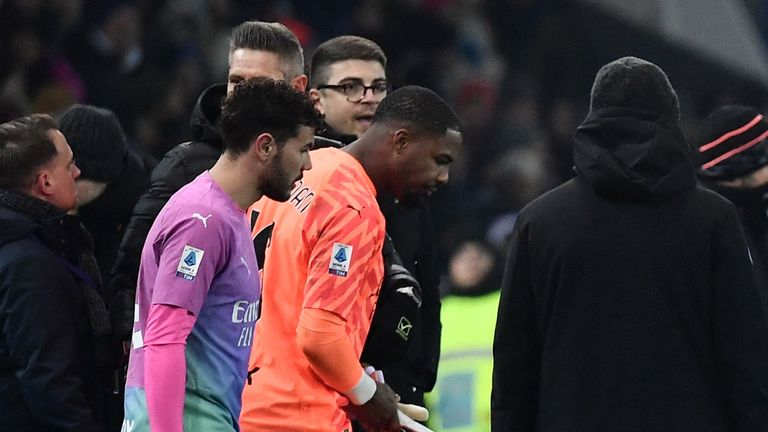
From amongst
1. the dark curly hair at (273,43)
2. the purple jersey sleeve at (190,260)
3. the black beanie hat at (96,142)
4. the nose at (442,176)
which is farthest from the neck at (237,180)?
the black beanie hat at (96,142)

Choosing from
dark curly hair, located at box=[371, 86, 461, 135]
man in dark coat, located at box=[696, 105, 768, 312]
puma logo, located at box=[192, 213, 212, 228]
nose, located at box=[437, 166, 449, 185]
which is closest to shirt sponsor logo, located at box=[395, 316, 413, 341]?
nose, located at box=[437, 166, 449, 185]

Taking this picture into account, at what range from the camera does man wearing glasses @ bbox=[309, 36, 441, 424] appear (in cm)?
552

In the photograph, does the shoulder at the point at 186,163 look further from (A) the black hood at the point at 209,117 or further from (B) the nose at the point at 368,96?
(B) the nose at the point at 368,96

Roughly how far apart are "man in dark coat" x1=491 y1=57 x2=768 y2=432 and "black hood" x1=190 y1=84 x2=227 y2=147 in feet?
3.81

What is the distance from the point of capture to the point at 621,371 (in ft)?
13.4

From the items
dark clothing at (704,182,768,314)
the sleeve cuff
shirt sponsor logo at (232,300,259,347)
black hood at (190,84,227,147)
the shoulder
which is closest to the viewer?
shirt sponsor logo at (232,300,259,347)

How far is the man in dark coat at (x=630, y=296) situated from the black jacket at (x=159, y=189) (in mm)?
1137

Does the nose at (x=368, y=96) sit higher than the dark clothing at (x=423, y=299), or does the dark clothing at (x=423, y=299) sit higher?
the nose at (x=368, y=96)

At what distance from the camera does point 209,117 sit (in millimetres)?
4922

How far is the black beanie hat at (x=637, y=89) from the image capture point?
417 cm

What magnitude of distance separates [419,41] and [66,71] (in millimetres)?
3715

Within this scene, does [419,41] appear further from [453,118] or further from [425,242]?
[453,118]

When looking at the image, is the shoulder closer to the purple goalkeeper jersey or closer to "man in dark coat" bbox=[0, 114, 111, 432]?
"man in dark coat" bbox=[0, 114, 111, 432]

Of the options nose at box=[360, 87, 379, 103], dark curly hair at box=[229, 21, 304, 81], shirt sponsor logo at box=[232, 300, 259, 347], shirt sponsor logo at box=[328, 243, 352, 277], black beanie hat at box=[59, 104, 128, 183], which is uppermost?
dark curly hair at box=[229, 21, 304, 81]
